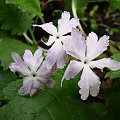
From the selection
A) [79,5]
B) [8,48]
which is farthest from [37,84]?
[79,5]

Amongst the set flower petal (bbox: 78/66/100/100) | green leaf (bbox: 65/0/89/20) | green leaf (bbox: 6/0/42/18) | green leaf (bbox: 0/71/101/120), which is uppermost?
green leaf (bbox: 6/0/42/18)

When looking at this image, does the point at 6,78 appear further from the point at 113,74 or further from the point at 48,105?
the point at 113,74

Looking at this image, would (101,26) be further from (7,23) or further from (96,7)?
(7,23)

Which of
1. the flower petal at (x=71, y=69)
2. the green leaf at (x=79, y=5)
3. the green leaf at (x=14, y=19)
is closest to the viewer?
the flower petal at (x=71, y=69)

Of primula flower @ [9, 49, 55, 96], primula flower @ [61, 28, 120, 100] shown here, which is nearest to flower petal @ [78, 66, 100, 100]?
primula flower @ [61, 28, 120, 100]

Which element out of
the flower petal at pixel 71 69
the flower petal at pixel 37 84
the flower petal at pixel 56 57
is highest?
the flower petal at pixel 56 57

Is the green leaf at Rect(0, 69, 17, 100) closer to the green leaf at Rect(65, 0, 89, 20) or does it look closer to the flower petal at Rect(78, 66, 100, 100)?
the flower petal at Rect(78, 66, 100, 100)

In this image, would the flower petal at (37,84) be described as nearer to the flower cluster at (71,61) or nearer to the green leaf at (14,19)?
the flower cluster at (71,61)

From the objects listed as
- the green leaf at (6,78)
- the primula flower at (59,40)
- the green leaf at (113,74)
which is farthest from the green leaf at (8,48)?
the green leaf at (113,74)
